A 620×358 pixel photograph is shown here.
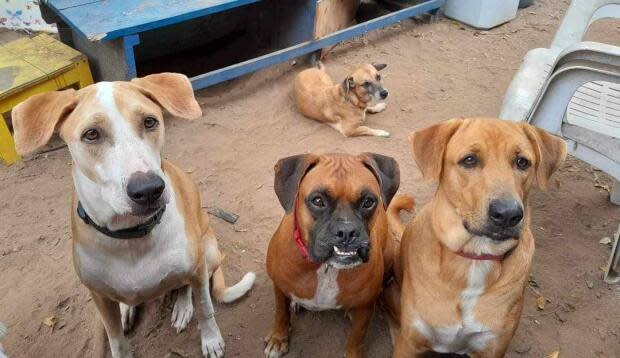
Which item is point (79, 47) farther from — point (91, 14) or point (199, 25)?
point (199, 25)

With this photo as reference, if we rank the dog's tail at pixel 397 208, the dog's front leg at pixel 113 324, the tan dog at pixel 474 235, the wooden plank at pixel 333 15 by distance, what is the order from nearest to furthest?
the tan dog at pixel 474 235 → the dog's front leg at pixel 113 324 → the dog's tail at pixel 397 208 → the wooden plank at pixel 333 15

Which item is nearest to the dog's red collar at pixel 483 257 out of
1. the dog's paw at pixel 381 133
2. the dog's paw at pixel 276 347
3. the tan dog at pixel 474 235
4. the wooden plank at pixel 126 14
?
the tan dog at pixel 474 235

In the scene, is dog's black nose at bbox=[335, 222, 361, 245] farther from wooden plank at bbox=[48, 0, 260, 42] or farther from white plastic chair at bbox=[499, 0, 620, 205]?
wooden plank at bbox=[48, 0, 260, 42]

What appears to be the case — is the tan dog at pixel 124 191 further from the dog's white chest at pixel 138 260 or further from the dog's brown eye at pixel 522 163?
the dog's brown eye at pixel 522 163

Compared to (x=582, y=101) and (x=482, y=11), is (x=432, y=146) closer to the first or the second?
(x=582, y=101)

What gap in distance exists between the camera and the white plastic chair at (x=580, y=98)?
2871 millimetres

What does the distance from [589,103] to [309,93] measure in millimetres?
2491

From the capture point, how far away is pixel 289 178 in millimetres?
2463

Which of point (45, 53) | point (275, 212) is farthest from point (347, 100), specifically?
point (45, 53)

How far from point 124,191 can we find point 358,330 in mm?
1495

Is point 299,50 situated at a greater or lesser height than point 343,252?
lesser

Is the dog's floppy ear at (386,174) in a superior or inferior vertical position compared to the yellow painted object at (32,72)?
superior

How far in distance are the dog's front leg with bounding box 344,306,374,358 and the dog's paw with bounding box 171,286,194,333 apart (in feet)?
3.23

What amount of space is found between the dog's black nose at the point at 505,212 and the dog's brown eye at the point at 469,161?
21 centimetres
